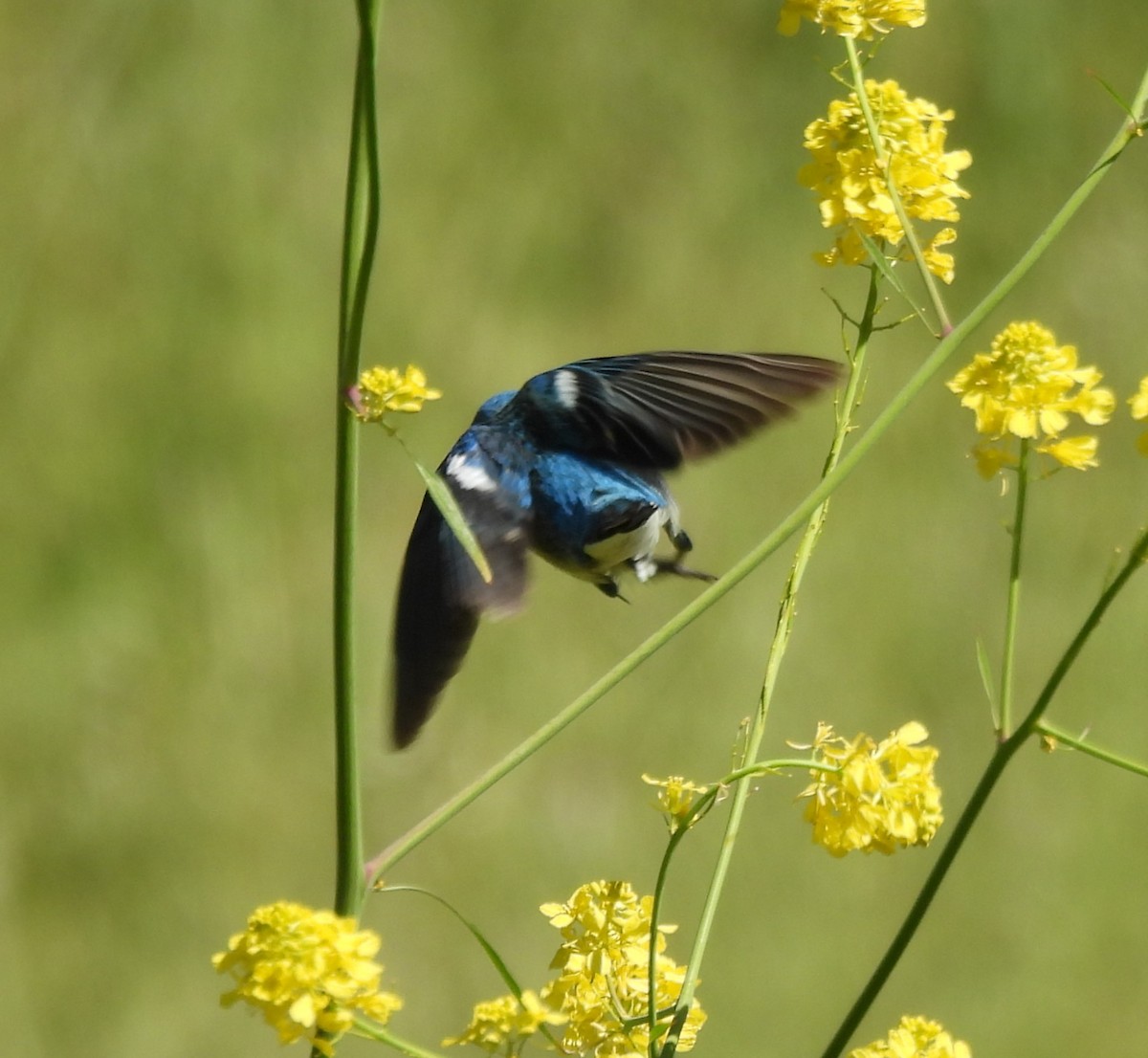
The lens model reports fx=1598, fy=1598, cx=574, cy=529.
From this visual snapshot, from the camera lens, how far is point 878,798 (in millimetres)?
628

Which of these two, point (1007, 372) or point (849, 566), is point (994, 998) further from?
point (1007, 372)

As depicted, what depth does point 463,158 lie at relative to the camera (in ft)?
7.84

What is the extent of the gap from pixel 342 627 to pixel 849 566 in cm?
188

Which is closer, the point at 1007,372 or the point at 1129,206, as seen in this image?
the point at 1007,372

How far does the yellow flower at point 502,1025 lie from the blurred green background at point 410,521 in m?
1.45

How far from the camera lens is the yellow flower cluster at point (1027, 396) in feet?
2.36

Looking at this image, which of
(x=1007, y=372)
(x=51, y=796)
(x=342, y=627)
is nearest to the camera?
(x=342, y=627)

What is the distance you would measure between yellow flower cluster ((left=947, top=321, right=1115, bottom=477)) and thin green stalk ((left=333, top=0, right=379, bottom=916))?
302 mm

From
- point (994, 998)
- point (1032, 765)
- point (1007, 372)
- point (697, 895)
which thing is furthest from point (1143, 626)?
point (1007, 372)

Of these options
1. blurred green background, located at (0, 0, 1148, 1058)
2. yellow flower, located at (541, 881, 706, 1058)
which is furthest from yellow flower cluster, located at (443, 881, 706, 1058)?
blurred green background, located at (0, 0, 1148, 1058)

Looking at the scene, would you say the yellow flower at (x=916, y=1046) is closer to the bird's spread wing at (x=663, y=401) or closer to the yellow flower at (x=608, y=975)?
the yellow flower at (x=608, y=975)

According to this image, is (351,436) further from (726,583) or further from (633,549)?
(633,549)

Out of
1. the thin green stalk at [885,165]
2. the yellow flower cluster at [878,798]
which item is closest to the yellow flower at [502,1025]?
the yellow flower cluster at [878,798]

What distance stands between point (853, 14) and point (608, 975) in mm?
450
